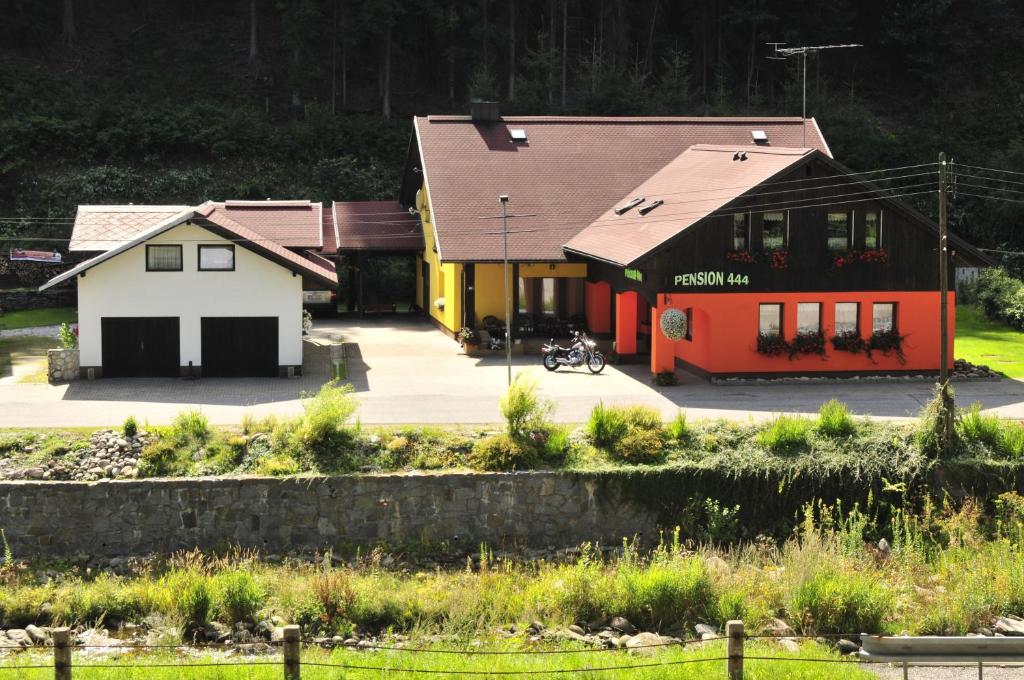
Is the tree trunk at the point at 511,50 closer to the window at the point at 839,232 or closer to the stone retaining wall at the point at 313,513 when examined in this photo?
the window at the point at 839,232

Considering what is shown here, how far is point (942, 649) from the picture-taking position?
1561 centimetres

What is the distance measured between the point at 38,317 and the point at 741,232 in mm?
24477

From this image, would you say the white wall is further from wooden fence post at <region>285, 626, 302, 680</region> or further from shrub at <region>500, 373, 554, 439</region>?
wooden fence post at <region>285, 626, 302, 680</region>

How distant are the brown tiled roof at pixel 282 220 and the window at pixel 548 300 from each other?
22.9ft

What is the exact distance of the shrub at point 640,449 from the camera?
74.0 feet

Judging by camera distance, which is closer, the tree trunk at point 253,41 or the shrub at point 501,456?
the shrub at point 501,456

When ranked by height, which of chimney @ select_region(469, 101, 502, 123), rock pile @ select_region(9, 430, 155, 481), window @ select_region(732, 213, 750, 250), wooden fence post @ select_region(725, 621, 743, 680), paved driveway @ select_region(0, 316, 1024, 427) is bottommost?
wooden fence post @ select_region(725, 621, 743, 680)

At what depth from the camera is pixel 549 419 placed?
24.9 meters

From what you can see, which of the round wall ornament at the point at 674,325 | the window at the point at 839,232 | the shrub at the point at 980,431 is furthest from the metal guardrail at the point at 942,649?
the window at the point at 839,232

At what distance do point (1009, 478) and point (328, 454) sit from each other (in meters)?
12.6

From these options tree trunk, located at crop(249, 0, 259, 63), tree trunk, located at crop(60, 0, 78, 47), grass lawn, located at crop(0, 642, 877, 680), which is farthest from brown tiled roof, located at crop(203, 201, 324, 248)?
tree trunk, located at crop(60, 0, 78, 47)

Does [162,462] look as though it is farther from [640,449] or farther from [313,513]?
[640,449]

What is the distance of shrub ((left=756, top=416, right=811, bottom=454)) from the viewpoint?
75.0 ft

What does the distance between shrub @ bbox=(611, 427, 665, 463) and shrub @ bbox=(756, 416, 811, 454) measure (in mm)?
1991
